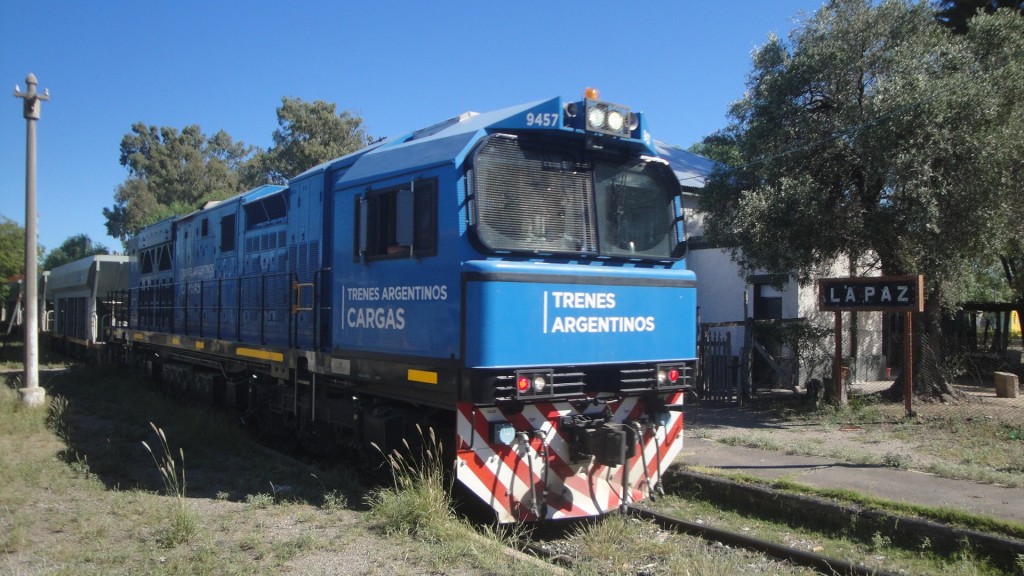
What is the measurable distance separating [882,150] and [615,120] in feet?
23.6

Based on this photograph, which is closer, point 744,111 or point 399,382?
point 399,382

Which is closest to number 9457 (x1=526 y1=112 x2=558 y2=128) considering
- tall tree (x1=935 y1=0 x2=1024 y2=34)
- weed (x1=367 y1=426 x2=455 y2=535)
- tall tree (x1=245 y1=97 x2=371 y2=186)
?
weed (x1=367 y1=426 x2=455 y2=535)

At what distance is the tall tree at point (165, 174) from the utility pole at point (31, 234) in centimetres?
4493

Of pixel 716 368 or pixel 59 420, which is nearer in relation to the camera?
pixel 59 420

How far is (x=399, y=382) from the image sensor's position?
6914 millimetres

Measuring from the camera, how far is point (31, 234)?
531 inches

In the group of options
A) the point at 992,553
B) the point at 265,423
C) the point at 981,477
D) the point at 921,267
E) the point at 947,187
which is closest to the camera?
the point at 992,553

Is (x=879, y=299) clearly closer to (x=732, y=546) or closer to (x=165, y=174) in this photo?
(x=732, y=546)

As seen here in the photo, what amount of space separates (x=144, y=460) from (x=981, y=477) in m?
9.49

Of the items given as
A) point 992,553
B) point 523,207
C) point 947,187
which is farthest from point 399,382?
point 947,187

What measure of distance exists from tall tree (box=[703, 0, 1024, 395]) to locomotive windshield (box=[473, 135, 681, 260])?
6.12 m

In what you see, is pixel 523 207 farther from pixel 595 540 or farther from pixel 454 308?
pixel 595 540

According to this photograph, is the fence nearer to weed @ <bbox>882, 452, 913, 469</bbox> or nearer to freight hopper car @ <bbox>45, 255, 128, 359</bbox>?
weed @ <bbox>882, 452, 913, 469</bbox>

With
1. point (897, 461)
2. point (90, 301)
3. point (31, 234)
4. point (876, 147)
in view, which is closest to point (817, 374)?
point (876, 147)
